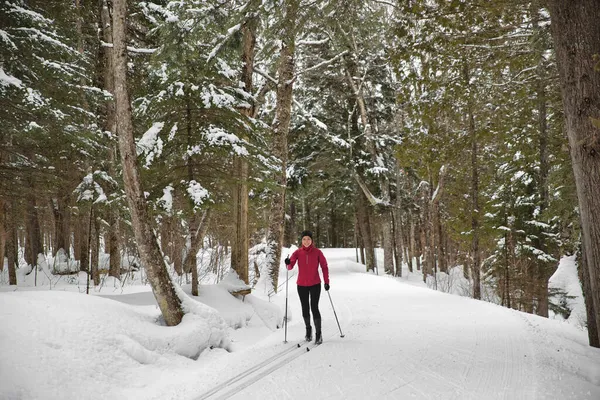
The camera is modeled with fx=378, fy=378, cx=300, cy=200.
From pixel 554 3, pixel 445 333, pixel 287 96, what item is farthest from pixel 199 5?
pixel 445 333

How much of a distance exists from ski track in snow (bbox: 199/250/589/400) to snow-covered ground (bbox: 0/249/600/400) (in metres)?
0.02

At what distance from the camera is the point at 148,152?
25.6 feet

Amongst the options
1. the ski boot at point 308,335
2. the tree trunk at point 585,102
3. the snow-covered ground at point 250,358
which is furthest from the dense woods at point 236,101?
the ski boot at point 308,335

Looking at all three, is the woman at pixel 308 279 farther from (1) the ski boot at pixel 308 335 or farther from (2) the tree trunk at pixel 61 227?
(2) the tree trunk at pixel 61 227

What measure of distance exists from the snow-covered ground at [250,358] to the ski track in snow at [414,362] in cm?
2

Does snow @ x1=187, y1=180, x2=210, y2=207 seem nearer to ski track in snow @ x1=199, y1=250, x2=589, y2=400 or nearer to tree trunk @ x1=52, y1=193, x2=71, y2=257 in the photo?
ski track in snow @ x1=199, y1=250, x2=589, y2=400

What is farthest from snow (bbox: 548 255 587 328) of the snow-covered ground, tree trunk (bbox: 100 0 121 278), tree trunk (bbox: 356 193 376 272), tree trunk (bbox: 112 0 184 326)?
tree trunk (bbox: 100 0 121 278)

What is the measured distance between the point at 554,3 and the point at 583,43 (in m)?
0.61

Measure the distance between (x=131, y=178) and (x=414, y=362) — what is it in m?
5.17

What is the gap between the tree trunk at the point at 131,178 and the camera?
6129 mm

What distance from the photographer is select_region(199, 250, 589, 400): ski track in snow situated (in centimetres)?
429

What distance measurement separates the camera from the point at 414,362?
5.34 m

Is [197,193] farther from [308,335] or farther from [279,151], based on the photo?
[279,151]

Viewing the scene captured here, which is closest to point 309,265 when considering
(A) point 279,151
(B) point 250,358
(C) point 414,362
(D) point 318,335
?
(D) point 318,335
